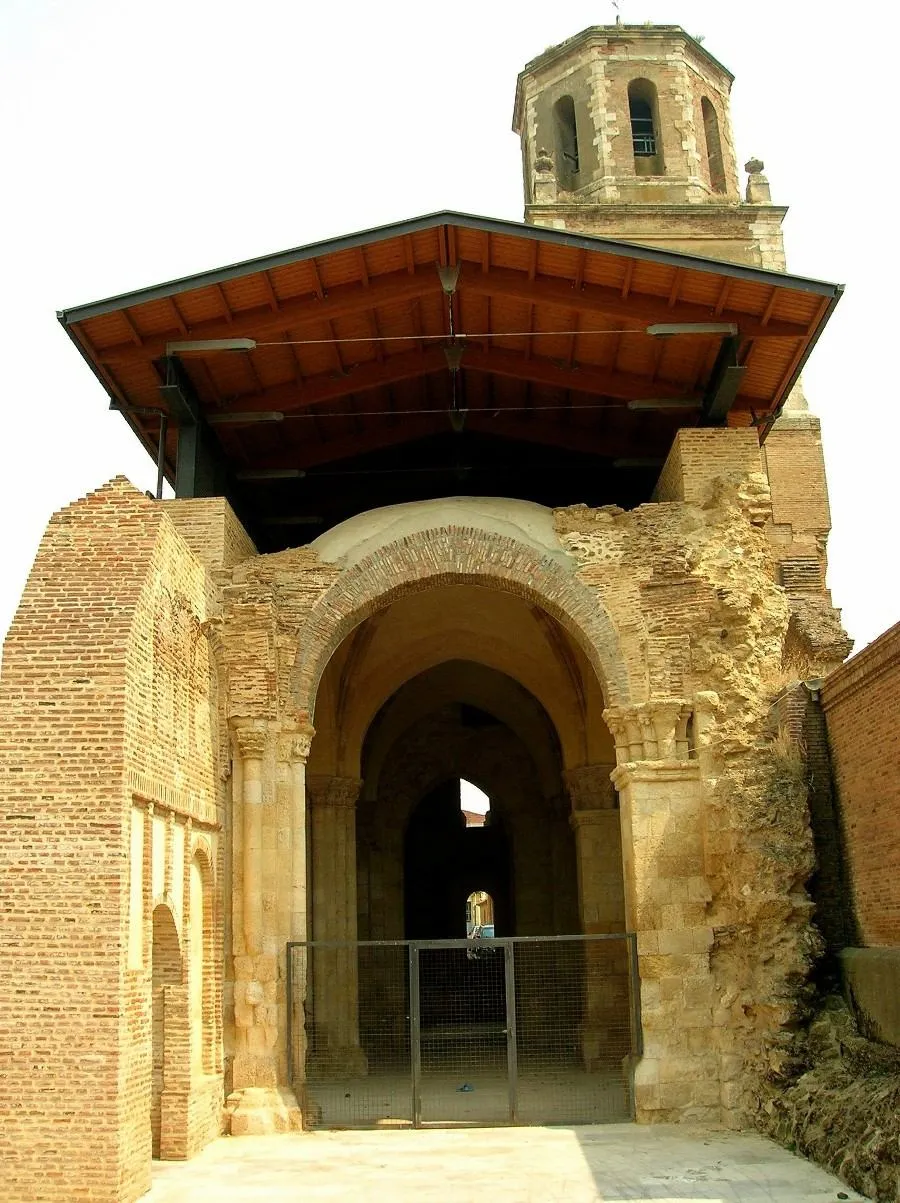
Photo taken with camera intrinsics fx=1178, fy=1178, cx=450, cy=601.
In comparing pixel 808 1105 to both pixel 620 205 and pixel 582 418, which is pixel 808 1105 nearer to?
pixel 582 418

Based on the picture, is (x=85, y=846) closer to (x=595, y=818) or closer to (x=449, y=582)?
(x=449, y=582)

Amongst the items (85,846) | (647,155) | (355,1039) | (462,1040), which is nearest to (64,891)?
(85,846)

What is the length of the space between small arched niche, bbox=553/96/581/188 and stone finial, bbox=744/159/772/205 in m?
3.70

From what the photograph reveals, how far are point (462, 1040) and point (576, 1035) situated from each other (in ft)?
9.24

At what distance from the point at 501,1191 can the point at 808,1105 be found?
275 centimetres

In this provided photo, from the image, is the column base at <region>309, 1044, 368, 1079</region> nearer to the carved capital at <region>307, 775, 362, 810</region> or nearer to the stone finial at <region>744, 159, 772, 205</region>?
the carved capital at <region>307, 775, 362, 810</region>

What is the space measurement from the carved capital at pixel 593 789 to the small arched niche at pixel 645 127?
14696 mm

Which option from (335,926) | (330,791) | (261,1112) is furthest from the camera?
(330,791)

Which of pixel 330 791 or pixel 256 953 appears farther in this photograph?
pixel 330 791

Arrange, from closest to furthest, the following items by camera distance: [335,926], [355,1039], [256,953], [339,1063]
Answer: [256,953] → [339,1063] → [355,1039] → [335,926]

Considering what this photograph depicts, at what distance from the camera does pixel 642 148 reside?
84.0ft

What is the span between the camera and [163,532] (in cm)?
1022

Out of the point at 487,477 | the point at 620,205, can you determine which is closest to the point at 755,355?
the point at 487,477

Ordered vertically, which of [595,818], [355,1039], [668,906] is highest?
[595,818]
